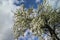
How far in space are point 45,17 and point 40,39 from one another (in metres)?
2.69

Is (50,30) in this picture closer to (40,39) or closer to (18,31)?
(40,39)

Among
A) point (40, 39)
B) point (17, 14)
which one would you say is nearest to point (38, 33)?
point (40, 39)

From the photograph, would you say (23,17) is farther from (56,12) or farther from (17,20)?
(56,12)

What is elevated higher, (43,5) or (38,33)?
(43,5)

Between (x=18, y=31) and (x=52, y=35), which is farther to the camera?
(x=18, y=31)

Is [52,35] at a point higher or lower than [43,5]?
lower

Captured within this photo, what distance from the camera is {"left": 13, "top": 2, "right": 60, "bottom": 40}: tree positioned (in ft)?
136

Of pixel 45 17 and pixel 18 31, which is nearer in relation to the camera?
pixel 45 17

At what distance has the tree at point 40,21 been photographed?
41.4m

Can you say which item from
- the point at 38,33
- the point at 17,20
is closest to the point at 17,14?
the point at 17,20

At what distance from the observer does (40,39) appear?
42594 mm

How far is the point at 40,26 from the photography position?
1634 inches

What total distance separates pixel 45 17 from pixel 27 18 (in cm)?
236

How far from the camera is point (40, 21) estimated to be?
41.2m
